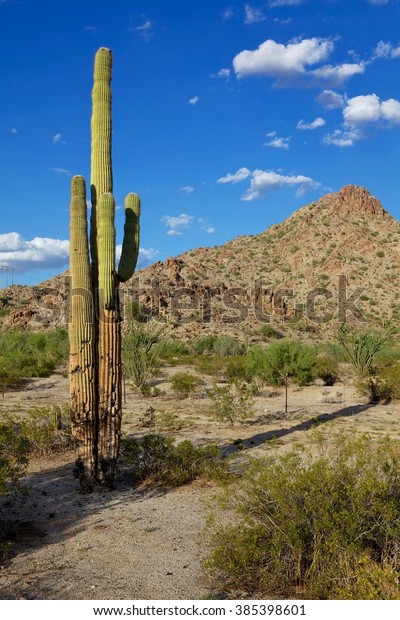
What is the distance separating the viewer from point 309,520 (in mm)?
4543

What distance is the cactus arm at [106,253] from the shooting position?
25.5ft

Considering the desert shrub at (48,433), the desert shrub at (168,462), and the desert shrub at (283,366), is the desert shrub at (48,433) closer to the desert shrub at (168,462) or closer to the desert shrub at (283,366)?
the desert shrub at (168,462)

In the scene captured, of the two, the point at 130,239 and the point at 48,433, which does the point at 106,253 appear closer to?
the point at 130,239

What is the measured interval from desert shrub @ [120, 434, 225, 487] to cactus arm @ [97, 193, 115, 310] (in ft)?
7.14

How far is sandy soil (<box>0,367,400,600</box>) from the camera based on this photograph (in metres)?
4.65

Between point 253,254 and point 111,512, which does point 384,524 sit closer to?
point 111,512

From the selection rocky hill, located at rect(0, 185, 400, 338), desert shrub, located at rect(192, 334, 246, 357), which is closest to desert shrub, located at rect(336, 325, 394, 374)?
desert shrub, located at rect(192, 334, 246, 357)

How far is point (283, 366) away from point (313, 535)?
1298cm

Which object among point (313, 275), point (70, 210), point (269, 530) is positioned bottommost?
point (269, 530)

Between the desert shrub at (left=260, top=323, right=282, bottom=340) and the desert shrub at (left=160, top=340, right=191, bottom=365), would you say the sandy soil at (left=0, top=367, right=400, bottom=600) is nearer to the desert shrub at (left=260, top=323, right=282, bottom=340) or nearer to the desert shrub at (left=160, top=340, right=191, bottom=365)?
the desert shrub at (left=160, top=340, right=191, bottom=365)

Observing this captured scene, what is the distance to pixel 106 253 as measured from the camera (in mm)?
7797

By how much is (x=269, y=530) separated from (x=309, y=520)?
37 cm

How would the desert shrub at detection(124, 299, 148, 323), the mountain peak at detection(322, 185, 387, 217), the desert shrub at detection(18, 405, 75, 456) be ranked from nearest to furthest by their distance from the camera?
the desert shrub at detection(18, 405, 75, 456) → the desert shrub at detection(124, 299, 148, 323) → the mountain peak at detection(322, 185, 387, 217)
